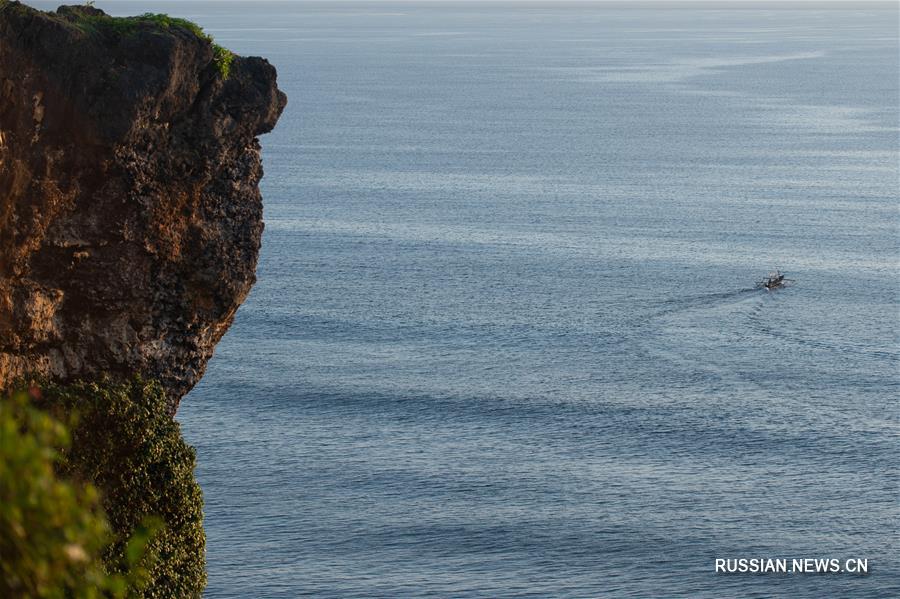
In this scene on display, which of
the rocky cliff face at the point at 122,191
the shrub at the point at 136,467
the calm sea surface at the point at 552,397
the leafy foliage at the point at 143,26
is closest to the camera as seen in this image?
the rocky cliff face at the point at 122,191

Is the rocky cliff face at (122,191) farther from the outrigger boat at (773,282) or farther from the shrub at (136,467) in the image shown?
the outrigger boat at (773,282)

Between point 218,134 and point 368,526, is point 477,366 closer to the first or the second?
point 368,526

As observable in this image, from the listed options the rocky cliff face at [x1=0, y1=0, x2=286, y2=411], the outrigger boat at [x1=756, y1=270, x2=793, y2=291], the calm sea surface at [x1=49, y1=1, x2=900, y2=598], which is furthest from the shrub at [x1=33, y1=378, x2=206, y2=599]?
the outrigger boat at [x1=756, y1=270, x2=793, y2=291]

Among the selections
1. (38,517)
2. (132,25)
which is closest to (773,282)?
(132,25)

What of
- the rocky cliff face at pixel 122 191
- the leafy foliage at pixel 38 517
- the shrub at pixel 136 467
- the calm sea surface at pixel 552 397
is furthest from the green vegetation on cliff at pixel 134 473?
the calm sea surface at pixel 552 397

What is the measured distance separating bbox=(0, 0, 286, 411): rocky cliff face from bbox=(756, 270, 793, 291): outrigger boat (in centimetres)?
8366

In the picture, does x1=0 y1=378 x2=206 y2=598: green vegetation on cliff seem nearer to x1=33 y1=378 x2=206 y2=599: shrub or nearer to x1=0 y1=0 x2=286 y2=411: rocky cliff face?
x1=33 y1=378 x2=206 y2=599: shrub

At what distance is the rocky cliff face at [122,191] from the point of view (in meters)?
39.4

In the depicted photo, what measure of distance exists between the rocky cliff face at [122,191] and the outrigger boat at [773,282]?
8366 cm

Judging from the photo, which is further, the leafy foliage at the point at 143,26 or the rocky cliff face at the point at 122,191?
the leafy foliage at the point at 143,26

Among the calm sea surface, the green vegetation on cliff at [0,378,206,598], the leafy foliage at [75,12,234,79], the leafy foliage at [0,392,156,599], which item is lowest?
the calm sea surface

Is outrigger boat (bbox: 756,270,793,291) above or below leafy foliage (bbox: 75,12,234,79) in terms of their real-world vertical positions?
below

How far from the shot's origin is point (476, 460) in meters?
85.9

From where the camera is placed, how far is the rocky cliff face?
39375 millimetres
